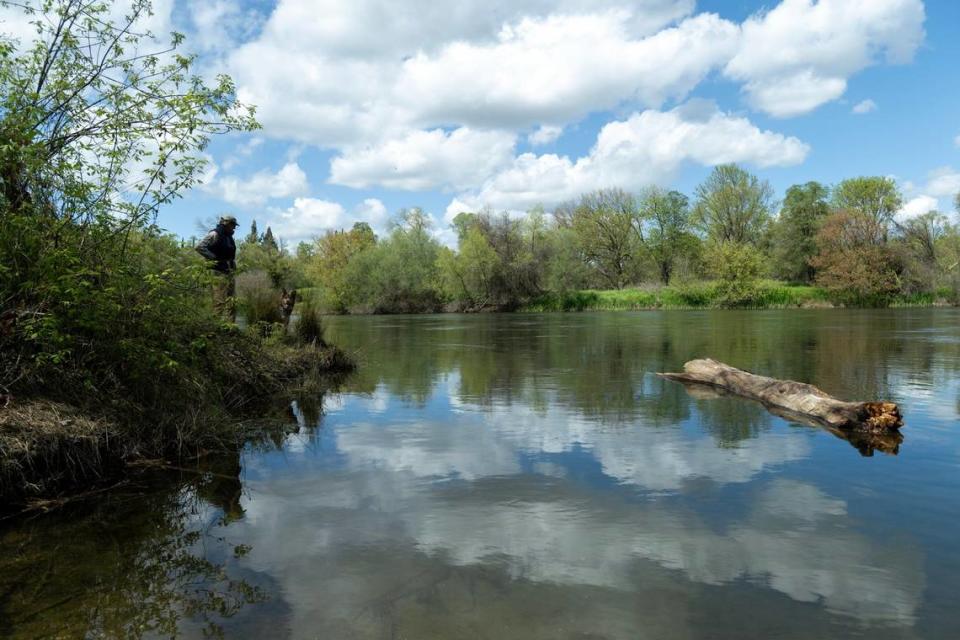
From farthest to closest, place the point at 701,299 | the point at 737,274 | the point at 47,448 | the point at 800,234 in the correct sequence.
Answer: the point at 800,234, the point at 701,299, the point at 737,274, the point at 47,448

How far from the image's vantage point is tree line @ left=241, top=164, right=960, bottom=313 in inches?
2298

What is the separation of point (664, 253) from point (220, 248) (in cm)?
6759

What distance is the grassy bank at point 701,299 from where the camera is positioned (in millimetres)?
57688

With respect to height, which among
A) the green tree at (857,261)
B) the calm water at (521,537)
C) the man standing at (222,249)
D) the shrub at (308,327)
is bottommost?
the calm water at (521,537)

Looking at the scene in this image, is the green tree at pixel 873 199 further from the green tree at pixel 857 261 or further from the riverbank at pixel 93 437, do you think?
the riverbank at pixel 93 437

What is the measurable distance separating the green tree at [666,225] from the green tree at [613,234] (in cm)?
182

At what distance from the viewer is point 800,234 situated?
220ft

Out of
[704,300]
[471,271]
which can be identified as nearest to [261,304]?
[471,271]

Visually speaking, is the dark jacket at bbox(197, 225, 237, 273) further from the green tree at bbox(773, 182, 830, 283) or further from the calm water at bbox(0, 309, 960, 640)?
the green tree at bbox(773, 182, 830, 283)

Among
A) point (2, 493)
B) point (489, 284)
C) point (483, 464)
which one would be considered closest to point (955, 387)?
point (483, 464)

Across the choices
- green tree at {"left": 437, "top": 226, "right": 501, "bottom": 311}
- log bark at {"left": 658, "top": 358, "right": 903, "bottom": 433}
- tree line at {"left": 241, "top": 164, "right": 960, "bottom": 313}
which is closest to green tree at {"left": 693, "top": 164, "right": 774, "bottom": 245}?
tree line at {"left": 241, "top": 164, "right": 960, "bottom": 313}

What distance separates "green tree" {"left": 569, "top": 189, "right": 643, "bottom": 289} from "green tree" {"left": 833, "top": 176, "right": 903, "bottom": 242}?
21176 millimetres

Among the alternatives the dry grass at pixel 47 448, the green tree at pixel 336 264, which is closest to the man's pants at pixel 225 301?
the dry grass at pixel 47 448

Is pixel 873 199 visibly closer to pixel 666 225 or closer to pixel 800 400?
pixel 666 225
